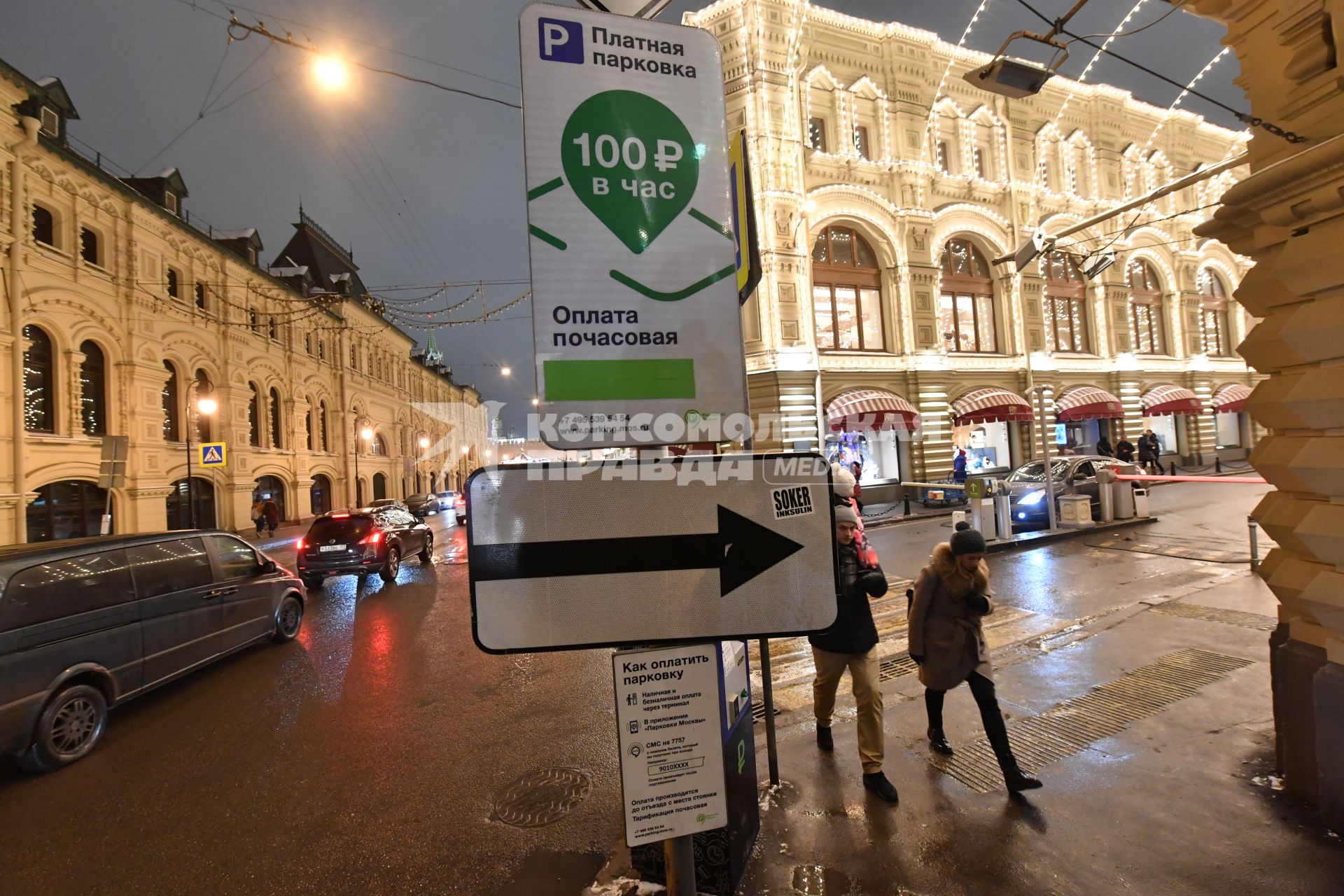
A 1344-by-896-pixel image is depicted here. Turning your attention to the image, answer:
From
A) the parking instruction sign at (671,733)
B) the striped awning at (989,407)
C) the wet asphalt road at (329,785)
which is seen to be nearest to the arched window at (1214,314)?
the striped awning at (989,407)

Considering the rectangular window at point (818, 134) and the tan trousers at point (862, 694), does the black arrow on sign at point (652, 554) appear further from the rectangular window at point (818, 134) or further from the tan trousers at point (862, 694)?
the rectangular window at point (818, 134)

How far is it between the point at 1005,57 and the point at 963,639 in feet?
21.6

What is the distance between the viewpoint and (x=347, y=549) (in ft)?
40.3

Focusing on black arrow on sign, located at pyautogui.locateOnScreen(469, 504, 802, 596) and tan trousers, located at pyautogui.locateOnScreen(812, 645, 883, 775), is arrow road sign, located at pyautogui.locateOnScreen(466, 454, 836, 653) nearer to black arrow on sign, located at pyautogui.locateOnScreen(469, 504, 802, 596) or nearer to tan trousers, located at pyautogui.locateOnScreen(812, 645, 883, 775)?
black arrow on sign, located at pyautogui.locateOnScreen(469, 504, 802, 596)

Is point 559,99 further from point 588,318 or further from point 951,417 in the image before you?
point 951,417

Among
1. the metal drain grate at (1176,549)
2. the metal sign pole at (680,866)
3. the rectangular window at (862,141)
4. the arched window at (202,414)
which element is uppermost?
the rectangular window at (862,141)

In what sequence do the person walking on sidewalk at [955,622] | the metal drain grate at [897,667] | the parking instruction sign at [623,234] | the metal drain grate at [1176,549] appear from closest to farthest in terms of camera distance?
the parking instruction sign at [623,234] < the person walking on sidewalk at [955,622] < the metal drain grate at [897,667] < the metal drain grate at [1176,549]

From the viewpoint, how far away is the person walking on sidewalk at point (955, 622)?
4027mm

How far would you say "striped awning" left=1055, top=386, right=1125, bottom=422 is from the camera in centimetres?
2288

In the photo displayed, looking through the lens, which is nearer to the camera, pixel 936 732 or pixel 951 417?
pixel 936 732

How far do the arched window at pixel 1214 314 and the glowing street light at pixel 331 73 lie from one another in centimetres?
3545

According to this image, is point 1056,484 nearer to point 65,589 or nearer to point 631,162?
point 631,162

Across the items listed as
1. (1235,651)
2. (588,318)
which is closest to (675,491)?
(588,318)

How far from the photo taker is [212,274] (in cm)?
2306
